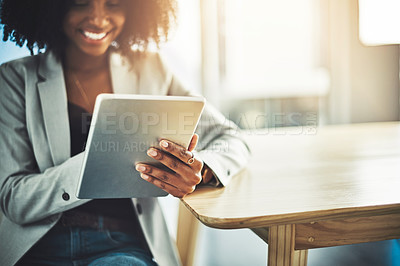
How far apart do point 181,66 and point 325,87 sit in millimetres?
1569

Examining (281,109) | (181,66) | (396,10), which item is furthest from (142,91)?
(281,109)

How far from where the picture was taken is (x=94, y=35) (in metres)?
0.96

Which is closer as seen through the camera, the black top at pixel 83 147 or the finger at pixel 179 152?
the finger at pixel 179 152

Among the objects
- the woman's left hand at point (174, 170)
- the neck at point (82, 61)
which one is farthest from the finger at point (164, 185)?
the neck at point (82, 61)

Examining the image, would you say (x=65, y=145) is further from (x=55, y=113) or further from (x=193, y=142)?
(x=193, y=142)

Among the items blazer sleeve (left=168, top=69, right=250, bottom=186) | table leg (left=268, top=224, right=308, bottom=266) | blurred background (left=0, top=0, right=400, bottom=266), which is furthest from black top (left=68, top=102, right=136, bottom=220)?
blurred background (left=0, top=0, right=400, bottom=266)

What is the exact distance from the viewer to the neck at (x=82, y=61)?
0.96 meters

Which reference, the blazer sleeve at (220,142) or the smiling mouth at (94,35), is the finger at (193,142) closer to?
the blazer sleeve at (220,142)

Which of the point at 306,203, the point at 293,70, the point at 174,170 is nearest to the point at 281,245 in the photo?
the point at 306,203

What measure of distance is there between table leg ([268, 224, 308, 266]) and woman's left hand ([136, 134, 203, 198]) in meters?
0.19

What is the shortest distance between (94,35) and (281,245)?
69 cm

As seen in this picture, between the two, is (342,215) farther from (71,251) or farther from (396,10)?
(396,10)

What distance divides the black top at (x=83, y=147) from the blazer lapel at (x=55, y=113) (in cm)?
1

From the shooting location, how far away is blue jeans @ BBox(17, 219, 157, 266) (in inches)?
34.3
